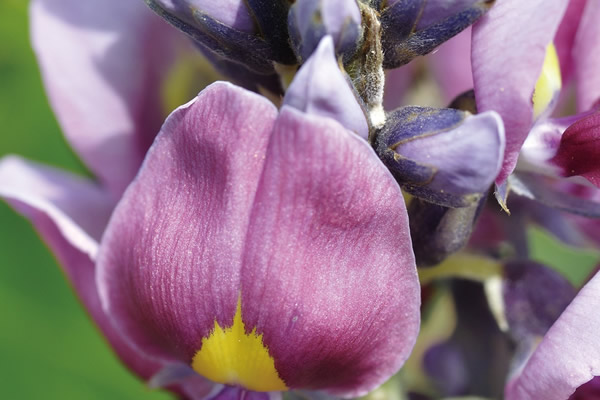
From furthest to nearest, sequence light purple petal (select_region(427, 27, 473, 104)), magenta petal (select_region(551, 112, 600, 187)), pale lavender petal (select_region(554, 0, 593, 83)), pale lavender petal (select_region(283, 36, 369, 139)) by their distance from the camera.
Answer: light purple petal (select_region(427, 27, 473, 104))
pale lavender petal (select_region(554, 0, 593, 83))
magenta petal (select_region(551, 112, 600, 187))
pale lavender petal (select_region(283, 36, 369, 139))

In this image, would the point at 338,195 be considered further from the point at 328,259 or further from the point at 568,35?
the point at 568,35

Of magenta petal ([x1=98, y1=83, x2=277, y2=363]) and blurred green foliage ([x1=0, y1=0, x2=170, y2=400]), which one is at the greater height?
magenta petal ([x1=98, y1=83, x2=277, y2=363])

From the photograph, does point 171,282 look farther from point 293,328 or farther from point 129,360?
point 129,360

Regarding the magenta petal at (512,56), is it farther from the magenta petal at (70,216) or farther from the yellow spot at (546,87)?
the magenta petal at (70,216)

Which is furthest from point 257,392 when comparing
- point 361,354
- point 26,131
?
point 26,131

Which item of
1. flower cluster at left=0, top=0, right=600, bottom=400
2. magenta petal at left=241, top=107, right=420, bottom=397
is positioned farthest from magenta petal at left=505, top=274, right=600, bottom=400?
magenta petal at left=241, top=107, right=420, bottom=397

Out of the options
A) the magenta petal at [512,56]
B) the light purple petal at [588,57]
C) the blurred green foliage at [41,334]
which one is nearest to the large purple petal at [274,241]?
the magenta petal at [512,56]

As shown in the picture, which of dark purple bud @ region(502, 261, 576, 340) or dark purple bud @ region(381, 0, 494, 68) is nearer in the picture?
dark purple bud @ region(381, 0, 494, 68)

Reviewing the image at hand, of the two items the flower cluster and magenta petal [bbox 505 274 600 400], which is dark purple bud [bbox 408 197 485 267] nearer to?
the flower cluster
